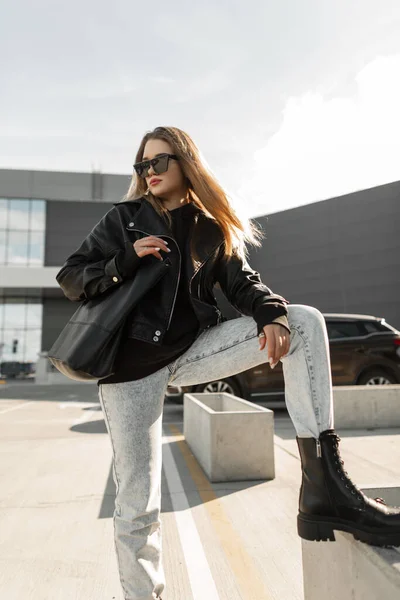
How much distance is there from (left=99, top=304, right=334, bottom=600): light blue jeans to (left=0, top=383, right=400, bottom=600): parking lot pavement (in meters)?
0.79

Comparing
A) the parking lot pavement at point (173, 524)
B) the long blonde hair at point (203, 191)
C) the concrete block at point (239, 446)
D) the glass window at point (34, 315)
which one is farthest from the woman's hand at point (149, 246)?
the glass window at point (34, 315)

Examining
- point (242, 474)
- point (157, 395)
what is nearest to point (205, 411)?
point (242, 474)

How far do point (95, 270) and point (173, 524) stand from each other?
228 cm

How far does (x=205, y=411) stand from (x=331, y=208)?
782 inches

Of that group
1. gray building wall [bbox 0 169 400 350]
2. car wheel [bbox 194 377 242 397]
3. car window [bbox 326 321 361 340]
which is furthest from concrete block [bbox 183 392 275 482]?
gray building wall [bbox 0 169 400 350]

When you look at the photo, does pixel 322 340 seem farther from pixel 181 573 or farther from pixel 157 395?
pixel 181 573

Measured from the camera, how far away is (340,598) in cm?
151

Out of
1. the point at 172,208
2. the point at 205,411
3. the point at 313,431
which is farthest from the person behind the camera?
the point at 205,411

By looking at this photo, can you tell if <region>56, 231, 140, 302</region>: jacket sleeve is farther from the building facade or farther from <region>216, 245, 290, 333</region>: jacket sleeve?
the building facade

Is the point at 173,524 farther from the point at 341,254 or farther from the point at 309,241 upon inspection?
the point at 309,241

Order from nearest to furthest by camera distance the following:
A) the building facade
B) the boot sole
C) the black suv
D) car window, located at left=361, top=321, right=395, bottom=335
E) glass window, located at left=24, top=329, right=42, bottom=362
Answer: the boot sole
the black suv
car window, located at left=361, top=321, right=395, bottom=335
the building facade
glass window, located at left=24, top=329, right=42, bottom=362

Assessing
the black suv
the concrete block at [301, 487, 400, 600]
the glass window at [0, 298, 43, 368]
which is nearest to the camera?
the concrete block at [301, 487, 400, 600]

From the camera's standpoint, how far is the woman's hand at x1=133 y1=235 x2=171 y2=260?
1660 mm

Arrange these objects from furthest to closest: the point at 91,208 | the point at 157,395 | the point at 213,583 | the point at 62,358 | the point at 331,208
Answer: the point at 91,208 → the point at 331,208 → the point at 213,583 → the point at 157,395 → the point at 62,358
